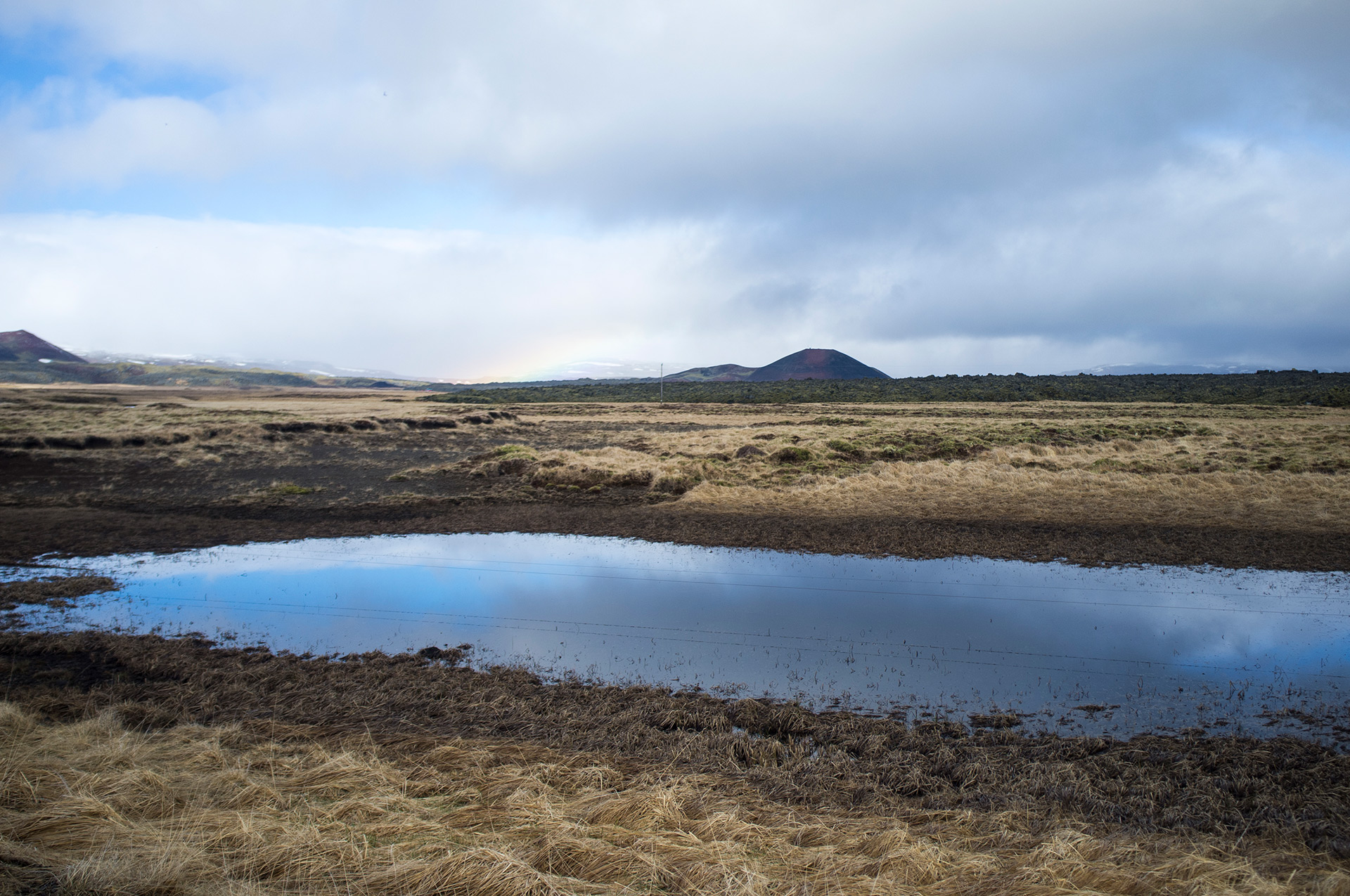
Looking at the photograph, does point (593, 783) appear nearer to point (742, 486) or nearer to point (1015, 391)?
point (742, 486)

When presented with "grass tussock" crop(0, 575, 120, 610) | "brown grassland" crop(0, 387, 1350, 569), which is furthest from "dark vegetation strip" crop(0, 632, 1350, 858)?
"brown grassland" crop(0, 387, 1350, 569)

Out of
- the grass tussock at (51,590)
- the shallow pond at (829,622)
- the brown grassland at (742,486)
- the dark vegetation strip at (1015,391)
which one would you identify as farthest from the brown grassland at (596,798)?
the dark vegetation strip at (1015,391)

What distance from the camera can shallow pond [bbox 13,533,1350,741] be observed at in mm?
8070

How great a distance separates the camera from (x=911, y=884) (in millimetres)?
4129

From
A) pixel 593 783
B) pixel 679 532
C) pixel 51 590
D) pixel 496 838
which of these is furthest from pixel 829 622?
pixel 51 590

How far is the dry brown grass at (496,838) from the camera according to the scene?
398 centimetres

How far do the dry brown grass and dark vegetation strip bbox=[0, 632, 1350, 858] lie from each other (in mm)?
487

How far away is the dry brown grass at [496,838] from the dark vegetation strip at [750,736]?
1.60 feet

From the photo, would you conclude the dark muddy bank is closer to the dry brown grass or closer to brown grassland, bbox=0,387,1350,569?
brown grassland, bbox=0,387,1350,569

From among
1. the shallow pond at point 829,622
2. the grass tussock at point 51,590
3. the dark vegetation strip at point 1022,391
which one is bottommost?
the grass tussock at point 51,590

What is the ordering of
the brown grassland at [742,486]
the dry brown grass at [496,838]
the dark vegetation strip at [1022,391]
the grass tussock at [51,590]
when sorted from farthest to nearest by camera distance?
the dark vegetation strip at [1022,391] < the brown grassland at [742,486] < the grass tussock at [51,590] < the dry brown grass at [496,838]

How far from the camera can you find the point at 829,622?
10.9 m

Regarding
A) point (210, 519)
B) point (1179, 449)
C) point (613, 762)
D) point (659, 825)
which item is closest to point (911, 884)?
point (659, 825)

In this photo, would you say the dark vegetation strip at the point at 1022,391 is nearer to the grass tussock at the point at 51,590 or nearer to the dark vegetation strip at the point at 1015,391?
the dark vegetation strip at the point at 1015,391
